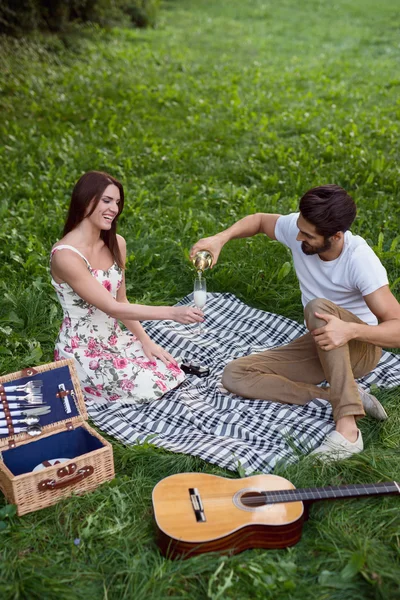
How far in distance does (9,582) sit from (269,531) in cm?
114

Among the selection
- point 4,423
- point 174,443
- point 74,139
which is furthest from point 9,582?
point 74,139

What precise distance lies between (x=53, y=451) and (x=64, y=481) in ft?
1.26

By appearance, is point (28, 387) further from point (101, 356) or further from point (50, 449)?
point (101, 356)

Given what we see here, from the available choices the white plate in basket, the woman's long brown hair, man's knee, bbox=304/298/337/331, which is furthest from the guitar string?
the woman's long brown hair

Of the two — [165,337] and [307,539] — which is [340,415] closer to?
[307,539]

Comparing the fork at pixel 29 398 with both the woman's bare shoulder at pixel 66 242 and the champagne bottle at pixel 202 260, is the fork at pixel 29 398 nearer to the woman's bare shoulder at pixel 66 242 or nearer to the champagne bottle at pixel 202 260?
the woman's bare shoulder at pixel 66 242

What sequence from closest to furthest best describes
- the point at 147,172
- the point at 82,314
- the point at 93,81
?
the point at 82,314
the point at 147,172
the point at 93,81

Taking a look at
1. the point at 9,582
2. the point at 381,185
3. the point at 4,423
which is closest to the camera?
the point at 9,582

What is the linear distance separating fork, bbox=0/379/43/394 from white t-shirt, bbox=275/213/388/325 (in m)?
1.79

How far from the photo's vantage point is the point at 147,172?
320 inches

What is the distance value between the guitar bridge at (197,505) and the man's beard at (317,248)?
1618 mm

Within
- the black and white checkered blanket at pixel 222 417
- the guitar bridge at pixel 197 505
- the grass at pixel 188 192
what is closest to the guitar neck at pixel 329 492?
the grass at pixel 188 192

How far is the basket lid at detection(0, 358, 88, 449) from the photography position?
3.67 m

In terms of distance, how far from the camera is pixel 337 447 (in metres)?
3.79
